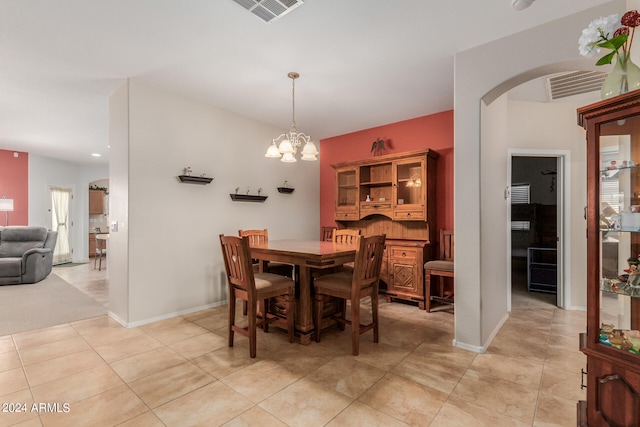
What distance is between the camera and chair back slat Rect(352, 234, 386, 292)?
100 inches

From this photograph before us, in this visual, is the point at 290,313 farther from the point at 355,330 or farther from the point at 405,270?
the point at 405,270

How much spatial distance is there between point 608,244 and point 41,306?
5.81m

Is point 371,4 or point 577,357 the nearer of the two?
point 371,4

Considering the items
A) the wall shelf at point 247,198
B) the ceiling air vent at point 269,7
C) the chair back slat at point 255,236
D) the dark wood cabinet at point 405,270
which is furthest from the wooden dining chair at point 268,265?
the ceiling air vent at point 269,7

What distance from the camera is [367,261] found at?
8.72 ft

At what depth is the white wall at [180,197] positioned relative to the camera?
3.32m

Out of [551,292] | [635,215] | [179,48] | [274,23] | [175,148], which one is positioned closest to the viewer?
[635,215]

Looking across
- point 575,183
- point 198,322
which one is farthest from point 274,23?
point 575,183

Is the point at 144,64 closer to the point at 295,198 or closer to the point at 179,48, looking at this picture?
the point at 179,48

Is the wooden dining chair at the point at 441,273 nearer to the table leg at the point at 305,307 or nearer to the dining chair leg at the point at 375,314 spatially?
the dining chair leg at the point at 375,314

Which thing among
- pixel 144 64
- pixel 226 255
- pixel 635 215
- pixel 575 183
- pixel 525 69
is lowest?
pixel 226 255

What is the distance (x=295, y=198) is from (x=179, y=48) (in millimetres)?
3008

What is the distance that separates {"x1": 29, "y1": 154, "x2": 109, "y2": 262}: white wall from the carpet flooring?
106 inches

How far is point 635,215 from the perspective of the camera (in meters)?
1.43
